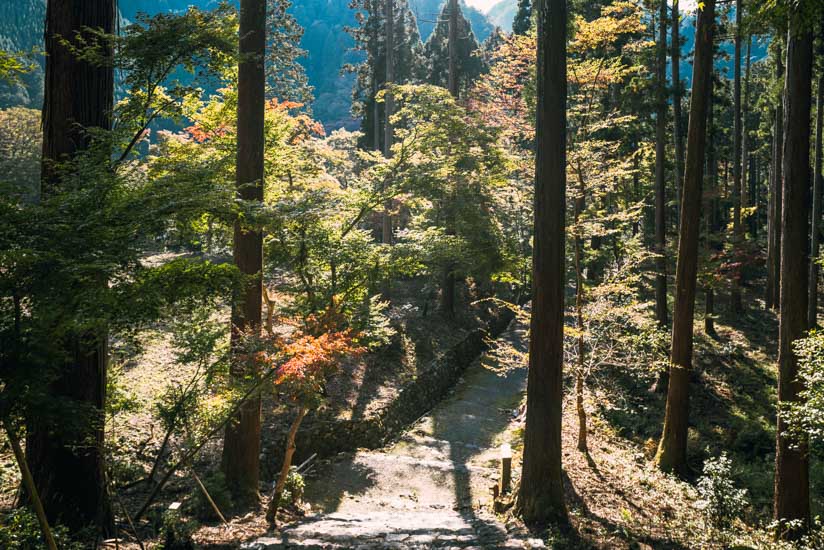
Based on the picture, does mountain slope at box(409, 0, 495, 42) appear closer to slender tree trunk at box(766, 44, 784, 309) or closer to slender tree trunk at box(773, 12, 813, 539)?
slender tree trunk at box(766, 44, 784, 309)

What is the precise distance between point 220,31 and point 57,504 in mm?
5402

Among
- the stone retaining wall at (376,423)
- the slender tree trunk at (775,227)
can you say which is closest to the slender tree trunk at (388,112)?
the stone retaining wall at (376,423)

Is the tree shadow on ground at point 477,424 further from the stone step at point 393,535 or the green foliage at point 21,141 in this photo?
the green foliage at point 21,141

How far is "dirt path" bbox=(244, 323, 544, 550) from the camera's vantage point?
6434 millimetres

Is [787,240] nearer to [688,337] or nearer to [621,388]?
[688,337]

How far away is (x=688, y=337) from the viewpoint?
9891 mm

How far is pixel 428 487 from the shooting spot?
398 inches

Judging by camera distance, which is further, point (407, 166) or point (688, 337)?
point (407, 166)

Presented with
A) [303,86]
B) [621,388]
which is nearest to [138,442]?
[621,388]

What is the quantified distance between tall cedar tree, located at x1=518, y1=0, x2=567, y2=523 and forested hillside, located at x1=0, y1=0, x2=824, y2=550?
0.03 meters

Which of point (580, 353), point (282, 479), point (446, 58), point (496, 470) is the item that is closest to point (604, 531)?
point (580, 353)

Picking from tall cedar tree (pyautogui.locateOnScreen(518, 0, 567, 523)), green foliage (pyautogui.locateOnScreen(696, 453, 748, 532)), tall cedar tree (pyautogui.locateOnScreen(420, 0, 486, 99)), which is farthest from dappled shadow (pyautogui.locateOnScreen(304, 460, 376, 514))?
tall cedar tree (pyautogui.locateOnScreen(420, 0, 486, 99))

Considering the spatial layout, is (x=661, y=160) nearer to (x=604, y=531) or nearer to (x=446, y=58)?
(x=604, y=531)

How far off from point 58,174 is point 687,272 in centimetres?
990
